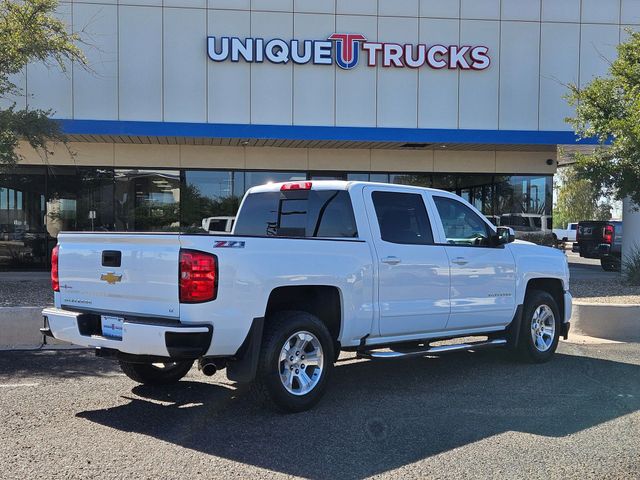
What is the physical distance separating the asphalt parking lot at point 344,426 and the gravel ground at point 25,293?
304cm

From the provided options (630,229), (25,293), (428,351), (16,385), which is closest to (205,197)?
(25,293)

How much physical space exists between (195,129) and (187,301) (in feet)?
39.0

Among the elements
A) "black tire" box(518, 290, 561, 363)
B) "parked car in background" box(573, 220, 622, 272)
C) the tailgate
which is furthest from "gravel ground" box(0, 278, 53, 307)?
"parked car in background" box(573, 220, 622, 272)

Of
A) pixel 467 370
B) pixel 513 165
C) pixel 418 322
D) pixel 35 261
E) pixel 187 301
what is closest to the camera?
pixel 187 301

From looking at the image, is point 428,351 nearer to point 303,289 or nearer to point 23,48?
point 303,289

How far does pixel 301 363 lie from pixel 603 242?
61.8 feet

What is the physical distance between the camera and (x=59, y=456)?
14.6 feet

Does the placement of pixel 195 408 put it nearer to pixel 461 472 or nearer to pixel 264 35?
pixel 461 472

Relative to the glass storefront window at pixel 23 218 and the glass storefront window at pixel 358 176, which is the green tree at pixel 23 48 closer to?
the glass storefront window at pixel 23 218

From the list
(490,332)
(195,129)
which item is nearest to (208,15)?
(195,129)

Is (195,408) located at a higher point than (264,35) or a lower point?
lower

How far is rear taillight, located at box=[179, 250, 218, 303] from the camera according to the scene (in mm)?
4789

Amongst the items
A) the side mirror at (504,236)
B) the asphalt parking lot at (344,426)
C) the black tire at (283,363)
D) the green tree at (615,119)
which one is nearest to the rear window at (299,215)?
the black tire at (283,363)

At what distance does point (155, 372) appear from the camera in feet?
21.0
